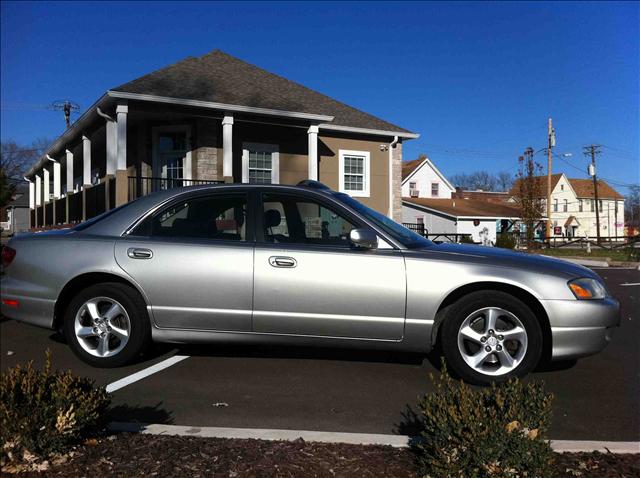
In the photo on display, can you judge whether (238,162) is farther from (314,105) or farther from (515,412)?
(515,412)

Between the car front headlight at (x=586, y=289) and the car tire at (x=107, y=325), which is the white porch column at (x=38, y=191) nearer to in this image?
the car tire at (x=107, y=325)

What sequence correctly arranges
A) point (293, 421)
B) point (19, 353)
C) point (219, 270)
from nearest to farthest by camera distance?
point (293, 421), point (219, 270), point (19, 353)

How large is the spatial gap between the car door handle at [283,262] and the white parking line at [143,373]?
4.66 feet

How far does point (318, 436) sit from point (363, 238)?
1.68m

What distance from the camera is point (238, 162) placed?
1463cm

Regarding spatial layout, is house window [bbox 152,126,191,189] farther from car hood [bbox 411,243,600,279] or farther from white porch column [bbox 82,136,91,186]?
car hood [bbox 411,243,600,279]

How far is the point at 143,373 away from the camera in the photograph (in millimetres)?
4508

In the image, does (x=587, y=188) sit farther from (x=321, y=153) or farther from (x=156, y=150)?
(x=156, y=150)

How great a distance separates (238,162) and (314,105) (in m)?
3.26

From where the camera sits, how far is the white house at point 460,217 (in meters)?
39.6

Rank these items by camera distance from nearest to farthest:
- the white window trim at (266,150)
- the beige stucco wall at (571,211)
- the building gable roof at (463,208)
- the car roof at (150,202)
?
the car roof at (150,202)
the white window trim at (266,150)
the building gable roof at (463,208)
the beige stucco wall at (571,211)

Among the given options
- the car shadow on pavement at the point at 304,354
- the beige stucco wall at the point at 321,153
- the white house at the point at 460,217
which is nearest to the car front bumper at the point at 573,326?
the car shadow on pavement at the point at 304,354

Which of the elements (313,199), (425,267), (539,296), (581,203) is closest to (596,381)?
(539,296)

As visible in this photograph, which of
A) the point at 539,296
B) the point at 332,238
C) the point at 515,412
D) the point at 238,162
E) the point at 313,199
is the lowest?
the point at 515,412
